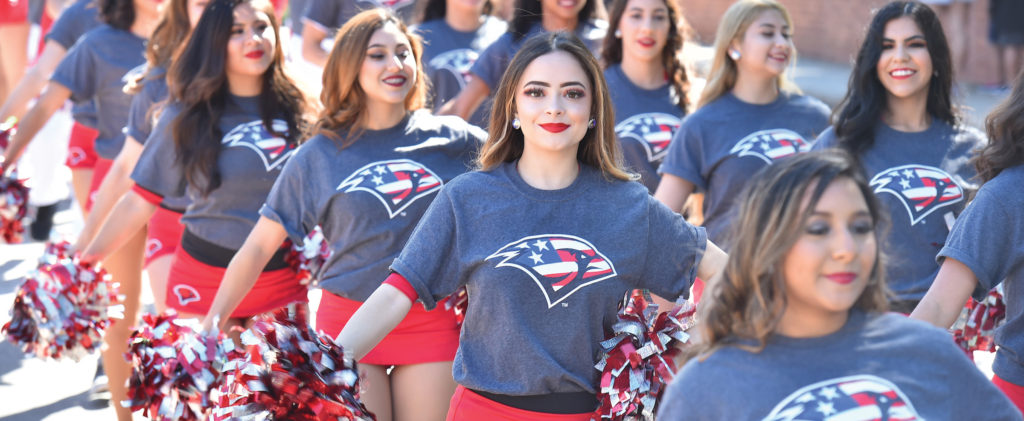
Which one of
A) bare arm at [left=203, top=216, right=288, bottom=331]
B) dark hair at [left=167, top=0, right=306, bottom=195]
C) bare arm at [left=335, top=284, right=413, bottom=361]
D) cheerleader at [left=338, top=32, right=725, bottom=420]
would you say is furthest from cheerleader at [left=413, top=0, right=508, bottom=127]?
bare arm at [left=335, top=284, right=413, bottom=361]

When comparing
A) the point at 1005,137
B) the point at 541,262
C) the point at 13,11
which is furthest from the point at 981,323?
the point at 13,11

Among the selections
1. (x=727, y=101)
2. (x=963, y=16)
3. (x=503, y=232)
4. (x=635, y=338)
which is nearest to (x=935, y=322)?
(x=635, y=338)

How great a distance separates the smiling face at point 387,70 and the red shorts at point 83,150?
2.99 metres

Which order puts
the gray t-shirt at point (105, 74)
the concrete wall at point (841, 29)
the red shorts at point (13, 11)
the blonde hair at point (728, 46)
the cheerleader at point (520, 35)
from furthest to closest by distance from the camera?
the concrete wall at point (841, 29), the red shorts at point (13, 11), the gray t-shirt at point (105, 74), the cheerleader at point (520, 35), the blonde hair at point (728, 46)

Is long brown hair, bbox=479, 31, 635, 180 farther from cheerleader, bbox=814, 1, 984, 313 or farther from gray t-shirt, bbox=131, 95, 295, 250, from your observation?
gray t-shirt, bbox=131, 95, 295, 250

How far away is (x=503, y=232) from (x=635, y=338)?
46 cm

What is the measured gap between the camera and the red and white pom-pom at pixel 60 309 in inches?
204

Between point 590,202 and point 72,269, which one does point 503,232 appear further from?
point 72,269

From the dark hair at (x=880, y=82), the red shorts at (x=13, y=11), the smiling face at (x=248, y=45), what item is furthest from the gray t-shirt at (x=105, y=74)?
the dark hair at (x=880, y=82)

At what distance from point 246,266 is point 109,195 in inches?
52.6

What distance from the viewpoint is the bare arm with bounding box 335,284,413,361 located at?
3.36m

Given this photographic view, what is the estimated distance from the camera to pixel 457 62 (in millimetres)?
6727

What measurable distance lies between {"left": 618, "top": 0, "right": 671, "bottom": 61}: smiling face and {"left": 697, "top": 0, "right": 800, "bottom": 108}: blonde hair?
318mm

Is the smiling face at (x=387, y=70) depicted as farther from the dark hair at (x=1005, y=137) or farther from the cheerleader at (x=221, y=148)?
the dark hair at (x=1005, y=137)
